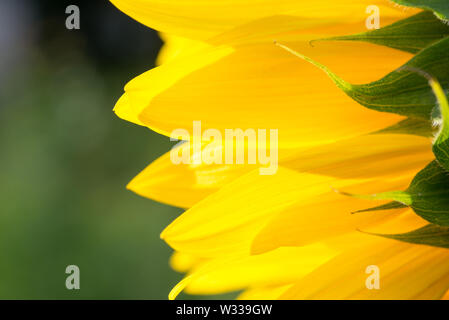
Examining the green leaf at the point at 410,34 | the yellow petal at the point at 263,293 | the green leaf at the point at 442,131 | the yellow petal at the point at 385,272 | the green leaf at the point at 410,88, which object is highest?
the green leaf at the point at 410,34

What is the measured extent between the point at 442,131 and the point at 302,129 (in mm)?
183

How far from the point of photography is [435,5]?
572 millimetres

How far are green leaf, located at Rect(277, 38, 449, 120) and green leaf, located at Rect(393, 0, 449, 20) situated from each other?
0.07 feet

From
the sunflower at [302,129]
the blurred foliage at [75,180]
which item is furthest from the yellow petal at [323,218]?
the blurred foliage at [75,180]

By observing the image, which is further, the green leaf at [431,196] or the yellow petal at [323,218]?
the yellow petal at [323,218]

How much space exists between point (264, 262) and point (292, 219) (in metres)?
0.18

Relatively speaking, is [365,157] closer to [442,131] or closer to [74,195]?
[442,131]

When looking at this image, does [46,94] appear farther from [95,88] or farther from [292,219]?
[292,219]

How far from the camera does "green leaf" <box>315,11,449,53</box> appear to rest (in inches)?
23.9

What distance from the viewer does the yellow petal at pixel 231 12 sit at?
0.69 metres

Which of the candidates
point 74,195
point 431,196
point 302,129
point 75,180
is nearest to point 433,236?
point 431,196

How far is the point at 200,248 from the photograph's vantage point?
778 mm

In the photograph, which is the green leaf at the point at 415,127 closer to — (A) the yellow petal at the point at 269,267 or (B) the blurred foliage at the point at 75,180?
(A) the yellow petal at the point at 269,267

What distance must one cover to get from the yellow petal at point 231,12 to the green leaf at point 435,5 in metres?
0.11
